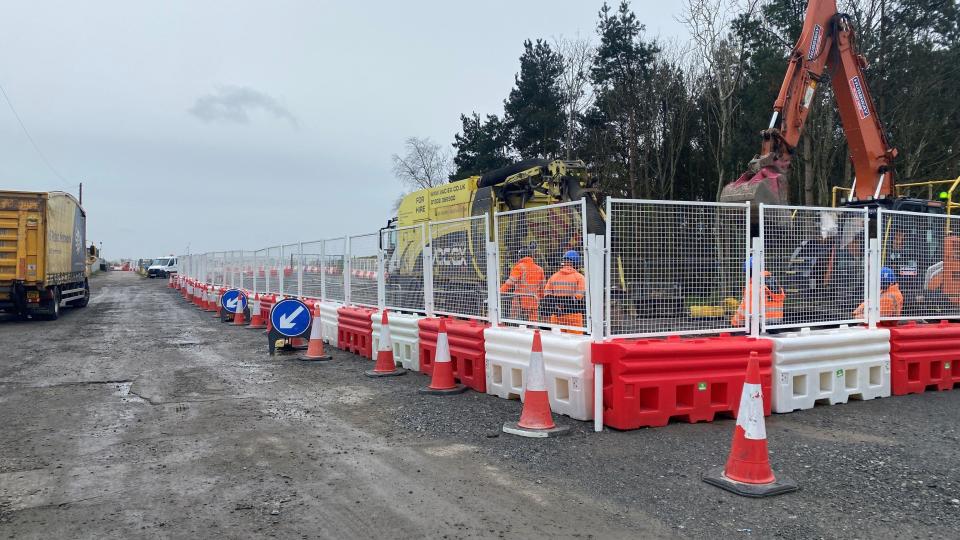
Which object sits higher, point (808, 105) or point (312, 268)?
point (808, 105)

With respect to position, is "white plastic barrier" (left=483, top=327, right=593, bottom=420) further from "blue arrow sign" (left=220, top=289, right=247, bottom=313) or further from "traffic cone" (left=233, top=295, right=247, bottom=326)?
"blue arrow sign" (left=220, top=289, right=247, bottom=313)

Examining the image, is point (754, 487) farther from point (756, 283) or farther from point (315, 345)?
→ point (315, 345)

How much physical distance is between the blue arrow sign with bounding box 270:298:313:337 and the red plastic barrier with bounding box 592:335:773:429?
21.3ft

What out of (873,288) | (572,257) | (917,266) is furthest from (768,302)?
(917,266)

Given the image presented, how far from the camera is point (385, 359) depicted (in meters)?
9.09

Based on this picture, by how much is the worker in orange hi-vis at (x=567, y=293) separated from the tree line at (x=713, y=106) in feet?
63.6

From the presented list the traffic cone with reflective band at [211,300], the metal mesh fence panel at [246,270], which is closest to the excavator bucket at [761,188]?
the metal mesh fence panel at [246,270]

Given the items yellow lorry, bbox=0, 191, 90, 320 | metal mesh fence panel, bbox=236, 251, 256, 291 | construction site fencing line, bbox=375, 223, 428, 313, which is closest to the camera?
construction site fencing line, bbox=375, 223, 428, 313

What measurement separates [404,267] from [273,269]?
862cm

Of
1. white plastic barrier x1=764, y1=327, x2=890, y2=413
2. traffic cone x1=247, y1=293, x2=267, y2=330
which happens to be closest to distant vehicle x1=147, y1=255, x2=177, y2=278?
traffic cone x1=247, y1=293, x2=267, y2=330

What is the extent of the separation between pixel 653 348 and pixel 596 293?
0.73m

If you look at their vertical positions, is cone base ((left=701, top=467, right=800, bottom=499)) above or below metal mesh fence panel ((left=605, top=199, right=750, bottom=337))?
below

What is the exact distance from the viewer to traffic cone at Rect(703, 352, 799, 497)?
4.37m

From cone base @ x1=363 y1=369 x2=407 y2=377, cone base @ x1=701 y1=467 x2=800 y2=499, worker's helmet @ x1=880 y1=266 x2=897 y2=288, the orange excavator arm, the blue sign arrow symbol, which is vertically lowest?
cone base @ x1=701 y1=467 x2=800 y2=499
